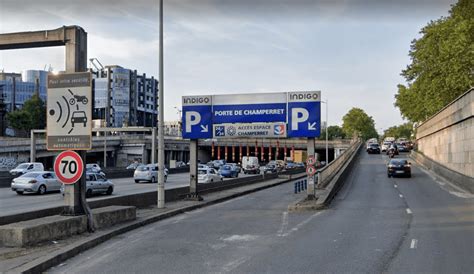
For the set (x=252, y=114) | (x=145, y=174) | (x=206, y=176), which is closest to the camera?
(x=252, y=114)

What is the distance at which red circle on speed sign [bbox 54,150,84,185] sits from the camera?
12.2 m

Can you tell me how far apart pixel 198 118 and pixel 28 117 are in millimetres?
85623

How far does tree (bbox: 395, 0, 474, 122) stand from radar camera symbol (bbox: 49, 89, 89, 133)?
117 feet

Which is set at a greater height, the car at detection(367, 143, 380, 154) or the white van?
the car at detection(367, 143, 380, 154)

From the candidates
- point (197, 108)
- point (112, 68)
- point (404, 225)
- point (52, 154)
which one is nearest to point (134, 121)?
point (112, 68)

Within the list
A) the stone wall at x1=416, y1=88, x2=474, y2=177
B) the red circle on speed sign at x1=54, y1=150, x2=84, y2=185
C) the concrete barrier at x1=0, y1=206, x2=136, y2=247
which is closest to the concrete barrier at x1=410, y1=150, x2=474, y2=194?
the stone wall at x1=416, y1=88, x2=474, y2=177

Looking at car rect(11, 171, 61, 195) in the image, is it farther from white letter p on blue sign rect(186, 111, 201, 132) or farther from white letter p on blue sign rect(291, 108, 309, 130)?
white letter p on blue sign rect(291, 108, 309, 130)

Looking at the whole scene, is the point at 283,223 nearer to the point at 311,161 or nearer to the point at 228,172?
the point at 311,161

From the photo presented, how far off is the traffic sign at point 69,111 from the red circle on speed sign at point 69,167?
353mm

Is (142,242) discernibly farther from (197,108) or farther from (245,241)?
(197,108)

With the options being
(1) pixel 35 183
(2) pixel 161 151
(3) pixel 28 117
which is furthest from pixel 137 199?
(3) pixel 28 117

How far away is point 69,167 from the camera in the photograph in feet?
40.4

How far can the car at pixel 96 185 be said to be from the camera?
97.3 ft

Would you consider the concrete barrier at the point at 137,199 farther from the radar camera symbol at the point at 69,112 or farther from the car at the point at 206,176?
the radar camera symbol at the point at 69,112
